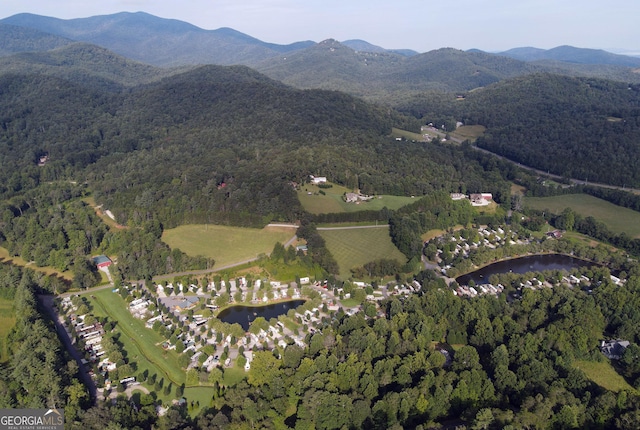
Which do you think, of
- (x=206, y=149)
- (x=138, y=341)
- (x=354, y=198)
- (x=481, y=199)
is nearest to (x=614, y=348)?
(x=481, y=199)

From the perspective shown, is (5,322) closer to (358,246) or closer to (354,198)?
(358,246)

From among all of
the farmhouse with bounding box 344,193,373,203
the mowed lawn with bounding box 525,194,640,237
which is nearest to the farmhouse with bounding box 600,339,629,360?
the mowed lawn with bounding box 525,194,640,237

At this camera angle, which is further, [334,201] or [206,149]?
[206,149]

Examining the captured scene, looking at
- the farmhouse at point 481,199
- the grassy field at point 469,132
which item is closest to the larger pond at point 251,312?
the farmhouse at point 481,199

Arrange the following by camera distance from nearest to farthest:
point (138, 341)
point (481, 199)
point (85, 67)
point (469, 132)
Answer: point (138, 341), point (481, 199), point (469, 132), point (85, 67)

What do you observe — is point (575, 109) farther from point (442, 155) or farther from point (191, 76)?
point (191, 76)

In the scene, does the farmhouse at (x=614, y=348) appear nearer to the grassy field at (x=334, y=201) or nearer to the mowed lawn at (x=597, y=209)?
the mowed lawn at (x=597, y=209)

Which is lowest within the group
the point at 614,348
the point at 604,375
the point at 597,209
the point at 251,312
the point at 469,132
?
the point at 251,312

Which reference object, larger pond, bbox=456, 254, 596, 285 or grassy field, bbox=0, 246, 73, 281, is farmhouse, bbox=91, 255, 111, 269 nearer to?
grassy field, bbox=0, 246, 73, 281
